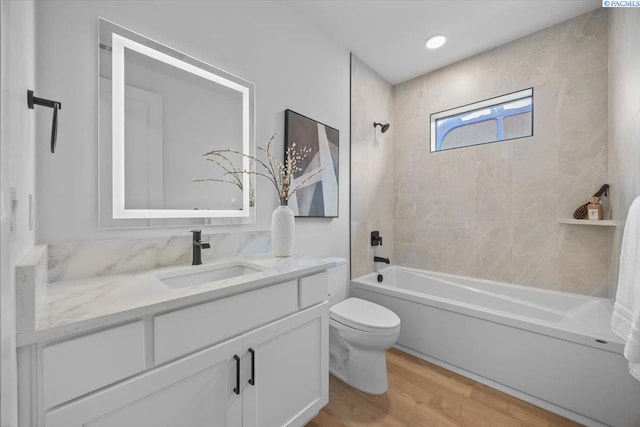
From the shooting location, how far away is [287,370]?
3.87 ft

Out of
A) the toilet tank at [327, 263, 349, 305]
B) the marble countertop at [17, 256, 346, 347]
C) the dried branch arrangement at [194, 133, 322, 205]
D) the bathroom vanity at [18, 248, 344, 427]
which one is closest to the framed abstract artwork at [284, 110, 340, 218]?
the dried branch arrangement at [194, 133, 322, 205]

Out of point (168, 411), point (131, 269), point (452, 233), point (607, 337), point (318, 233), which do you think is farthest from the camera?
point (452, 233)

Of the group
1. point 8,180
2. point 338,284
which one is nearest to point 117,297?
point 8,180

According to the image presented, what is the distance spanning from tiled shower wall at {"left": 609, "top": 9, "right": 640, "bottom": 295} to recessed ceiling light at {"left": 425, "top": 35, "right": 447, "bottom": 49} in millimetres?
1070

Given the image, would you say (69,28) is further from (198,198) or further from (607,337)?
(607,337)

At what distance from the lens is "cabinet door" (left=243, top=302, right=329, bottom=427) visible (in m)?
1.04

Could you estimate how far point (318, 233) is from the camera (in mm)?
2162

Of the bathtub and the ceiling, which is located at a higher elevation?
the ceiling

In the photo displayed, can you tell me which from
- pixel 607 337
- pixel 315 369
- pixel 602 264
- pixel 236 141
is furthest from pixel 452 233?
pixel 236 141

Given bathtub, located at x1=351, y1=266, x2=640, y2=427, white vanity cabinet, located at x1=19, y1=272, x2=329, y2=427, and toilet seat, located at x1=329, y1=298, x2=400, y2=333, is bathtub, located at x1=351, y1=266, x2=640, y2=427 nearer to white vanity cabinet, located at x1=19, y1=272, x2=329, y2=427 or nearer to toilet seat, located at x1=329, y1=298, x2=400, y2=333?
toilet seat, located at x1=329, y1=298, x2=400, y2=333

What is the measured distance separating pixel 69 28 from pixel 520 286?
330cm

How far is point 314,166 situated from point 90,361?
1696 millimetres

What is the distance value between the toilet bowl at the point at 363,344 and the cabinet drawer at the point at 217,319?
2.25 ft

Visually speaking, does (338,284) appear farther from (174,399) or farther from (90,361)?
(90,361)
